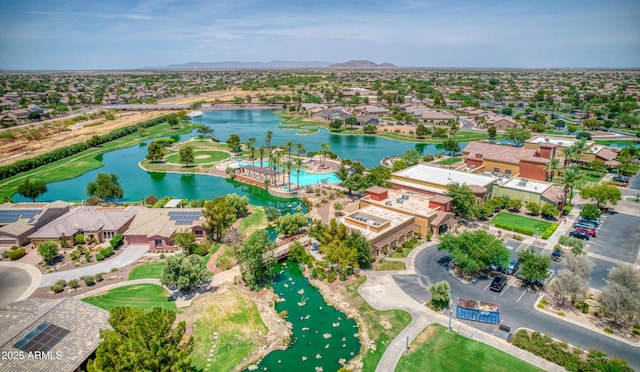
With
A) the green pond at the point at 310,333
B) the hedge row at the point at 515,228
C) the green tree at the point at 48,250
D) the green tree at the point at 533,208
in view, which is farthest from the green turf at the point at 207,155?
the green tree at the point at 533,208

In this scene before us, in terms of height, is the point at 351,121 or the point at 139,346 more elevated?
the point at 351,121

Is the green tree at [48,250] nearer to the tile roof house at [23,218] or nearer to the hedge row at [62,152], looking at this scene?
the tile roof house at [23,218]

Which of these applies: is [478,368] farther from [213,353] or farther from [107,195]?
[107,195]

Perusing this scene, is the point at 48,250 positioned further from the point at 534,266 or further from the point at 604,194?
the point at 604,194

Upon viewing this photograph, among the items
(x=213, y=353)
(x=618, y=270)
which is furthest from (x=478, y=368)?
(x=213, y=353)

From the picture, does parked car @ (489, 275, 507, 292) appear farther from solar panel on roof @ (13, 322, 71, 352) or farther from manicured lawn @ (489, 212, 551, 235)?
solar panel on roof @ (13, 322, 71, 352)

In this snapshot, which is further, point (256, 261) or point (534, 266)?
point (256, 261)

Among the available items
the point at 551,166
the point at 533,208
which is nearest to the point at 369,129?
the point at 551,166
